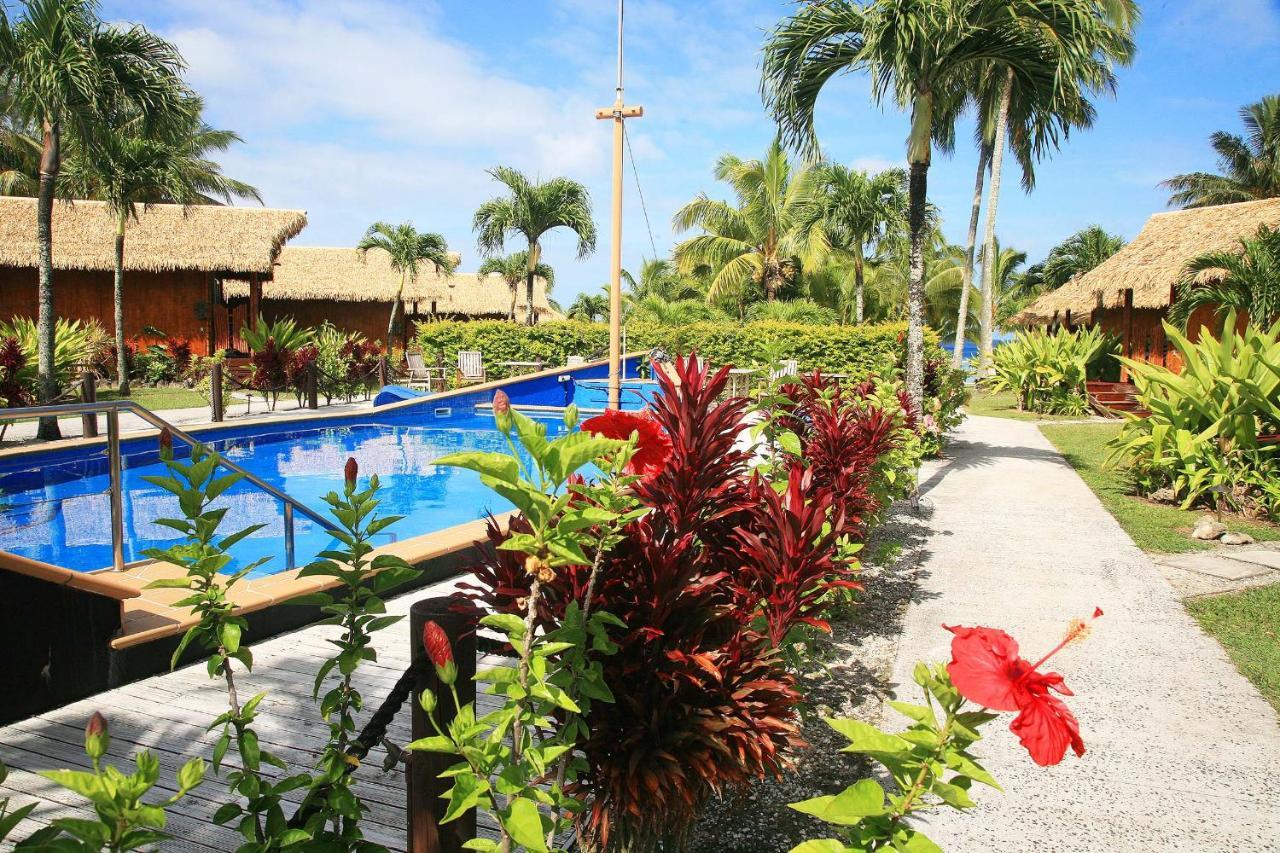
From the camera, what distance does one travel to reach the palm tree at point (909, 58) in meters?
7.43

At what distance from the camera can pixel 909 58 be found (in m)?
7.63

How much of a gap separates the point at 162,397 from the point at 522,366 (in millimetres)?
7772

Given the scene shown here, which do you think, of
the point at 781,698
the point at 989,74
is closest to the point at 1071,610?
the point at 781,698

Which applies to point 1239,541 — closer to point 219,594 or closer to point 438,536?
point 438,536

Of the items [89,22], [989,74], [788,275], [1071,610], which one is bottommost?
[1071,610]

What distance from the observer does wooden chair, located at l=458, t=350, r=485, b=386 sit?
18.5 metres

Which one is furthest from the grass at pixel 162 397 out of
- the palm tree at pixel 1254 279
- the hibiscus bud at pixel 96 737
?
the palm tree at pixel 1254 279

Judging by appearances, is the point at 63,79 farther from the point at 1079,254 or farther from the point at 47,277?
the point at 1079,254

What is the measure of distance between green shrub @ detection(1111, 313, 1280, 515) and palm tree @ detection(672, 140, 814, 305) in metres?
19.0

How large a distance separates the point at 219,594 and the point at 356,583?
243 mm

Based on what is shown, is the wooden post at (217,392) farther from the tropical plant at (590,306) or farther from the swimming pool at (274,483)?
the tropical plant at (590,306)

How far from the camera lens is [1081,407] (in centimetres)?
1591

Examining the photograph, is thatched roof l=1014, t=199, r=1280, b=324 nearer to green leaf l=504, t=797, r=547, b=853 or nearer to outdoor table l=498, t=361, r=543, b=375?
outdoor table l=498, t=361, r=543, b=375

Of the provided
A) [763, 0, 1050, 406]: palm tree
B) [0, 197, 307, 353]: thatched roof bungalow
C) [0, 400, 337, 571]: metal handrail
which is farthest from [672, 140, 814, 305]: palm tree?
[0, 400, 337, 571]: metal handrail
